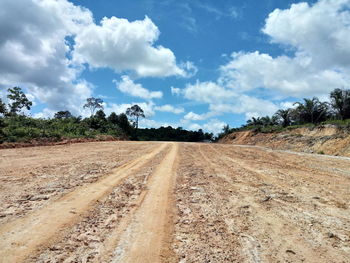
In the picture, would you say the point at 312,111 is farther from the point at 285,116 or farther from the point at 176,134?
the point at 176,134

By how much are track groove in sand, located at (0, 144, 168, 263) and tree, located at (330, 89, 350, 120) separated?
3729cm

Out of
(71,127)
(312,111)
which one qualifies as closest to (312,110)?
(312,111)

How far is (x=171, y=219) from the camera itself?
3.77 m

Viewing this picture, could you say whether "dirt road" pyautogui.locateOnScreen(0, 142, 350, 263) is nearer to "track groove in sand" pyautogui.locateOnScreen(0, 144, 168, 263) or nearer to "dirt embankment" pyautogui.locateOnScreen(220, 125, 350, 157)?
"track groove in sand" pyautogui.locateOnScreen(0, 144, 168, 263)

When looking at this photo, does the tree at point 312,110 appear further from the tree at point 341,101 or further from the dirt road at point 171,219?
the dirt road at point 171,219

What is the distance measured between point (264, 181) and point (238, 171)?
4.72 feet

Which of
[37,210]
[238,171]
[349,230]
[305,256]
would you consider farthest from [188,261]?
[238,171]

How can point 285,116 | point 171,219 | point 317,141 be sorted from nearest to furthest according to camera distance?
point 171,219, point 317,141, point 285,116

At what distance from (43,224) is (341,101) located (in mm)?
38988

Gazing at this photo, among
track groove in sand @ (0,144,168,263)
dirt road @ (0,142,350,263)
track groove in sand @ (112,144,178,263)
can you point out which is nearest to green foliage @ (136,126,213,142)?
dirt road @ (0,142,350,263)

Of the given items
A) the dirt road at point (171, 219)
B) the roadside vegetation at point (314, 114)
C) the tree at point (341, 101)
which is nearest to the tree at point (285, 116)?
the roadside vegetation at point (314, 114)

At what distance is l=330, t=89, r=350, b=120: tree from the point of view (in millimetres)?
32906

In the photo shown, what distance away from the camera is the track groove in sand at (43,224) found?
2.77 metres

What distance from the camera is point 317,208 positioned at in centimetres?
437
